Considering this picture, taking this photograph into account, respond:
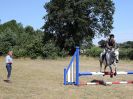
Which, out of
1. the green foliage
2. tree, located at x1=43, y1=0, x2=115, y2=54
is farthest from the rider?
tree, located at x1=43, y1=0, x2=115, y2=54

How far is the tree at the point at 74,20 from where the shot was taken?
57644mm

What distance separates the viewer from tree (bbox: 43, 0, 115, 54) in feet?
189

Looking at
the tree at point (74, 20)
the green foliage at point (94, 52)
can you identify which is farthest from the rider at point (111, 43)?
the tree at point (74, 20)

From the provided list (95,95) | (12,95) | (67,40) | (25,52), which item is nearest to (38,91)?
(12,95)

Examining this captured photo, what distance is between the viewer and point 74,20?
190ft

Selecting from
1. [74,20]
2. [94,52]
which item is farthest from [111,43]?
[74,20]

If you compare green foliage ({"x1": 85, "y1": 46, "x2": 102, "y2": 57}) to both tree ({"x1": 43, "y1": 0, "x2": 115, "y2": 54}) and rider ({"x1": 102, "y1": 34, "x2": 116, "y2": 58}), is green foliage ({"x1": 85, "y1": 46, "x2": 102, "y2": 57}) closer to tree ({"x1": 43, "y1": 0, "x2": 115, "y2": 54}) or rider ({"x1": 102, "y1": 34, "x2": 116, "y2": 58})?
tree ({"x1": 43, "y1": 0, "x2": 115, "y2": 54})

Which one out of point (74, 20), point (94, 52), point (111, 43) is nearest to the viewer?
point (111, 43)

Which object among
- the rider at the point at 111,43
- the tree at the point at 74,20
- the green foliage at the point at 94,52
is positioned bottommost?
the rider at the point at 111,43

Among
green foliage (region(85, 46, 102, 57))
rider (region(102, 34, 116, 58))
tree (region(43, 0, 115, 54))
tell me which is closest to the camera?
rider (region(102, 34, 116, 58))

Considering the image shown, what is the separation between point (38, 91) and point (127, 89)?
3.69 m

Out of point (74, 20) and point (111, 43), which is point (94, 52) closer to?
point (74, 20)

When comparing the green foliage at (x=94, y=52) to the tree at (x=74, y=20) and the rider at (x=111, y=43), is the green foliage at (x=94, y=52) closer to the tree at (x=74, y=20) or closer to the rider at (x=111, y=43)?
the tree at (x=74, y=20)

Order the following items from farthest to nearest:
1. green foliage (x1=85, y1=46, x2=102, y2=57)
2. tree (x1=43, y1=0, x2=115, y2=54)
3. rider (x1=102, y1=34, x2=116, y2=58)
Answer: tree (x1=43, y1=0, x2=115, y2=54), green foliage (x1=85, y1=46, x2=102, y2=57), rider (x1=102, y1=34, x2=116, y2=58)
